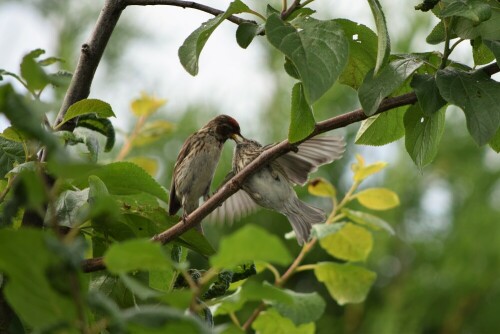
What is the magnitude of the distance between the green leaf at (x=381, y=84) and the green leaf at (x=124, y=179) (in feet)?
1.34

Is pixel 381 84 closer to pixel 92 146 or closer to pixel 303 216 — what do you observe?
pixel 92 146

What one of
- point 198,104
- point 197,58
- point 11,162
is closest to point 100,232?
point 11,162

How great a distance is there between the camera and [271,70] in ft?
16.5

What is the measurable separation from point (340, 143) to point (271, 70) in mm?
2347

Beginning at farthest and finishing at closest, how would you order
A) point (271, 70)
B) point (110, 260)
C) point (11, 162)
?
point (271, 70), point (11, 162), point (110, 260)

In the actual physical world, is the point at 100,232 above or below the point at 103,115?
below

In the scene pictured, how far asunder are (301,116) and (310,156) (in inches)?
50.6

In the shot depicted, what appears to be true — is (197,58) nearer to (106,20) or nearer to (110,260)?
(106,20)

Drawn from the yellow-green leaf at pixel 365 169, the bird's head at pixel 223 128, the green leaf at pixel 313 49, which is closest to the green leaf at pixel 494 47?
the green leaf at pixel 313 49

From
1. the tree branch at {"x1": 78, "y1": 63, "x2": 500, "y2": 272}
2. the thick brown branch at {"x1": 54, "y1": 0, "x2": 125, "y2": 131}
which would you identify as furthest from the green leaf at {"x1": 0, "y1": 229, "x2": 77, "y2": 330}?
the thick brown branch at {"x1": 54, "y1": 0, "x2": 125, "y2": 131}

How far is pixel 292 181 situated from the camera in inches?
108

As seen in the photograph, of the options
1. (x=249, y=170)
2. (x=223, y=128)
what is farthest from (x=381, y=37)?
(x=223, y=128)

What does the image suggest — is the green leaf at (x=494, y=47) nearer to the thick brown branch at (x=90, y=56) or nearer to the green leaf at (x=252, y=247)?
the thick brown branch at (x=90, y=56)

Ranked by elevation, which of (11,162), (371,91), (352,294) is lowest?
(352,294)
